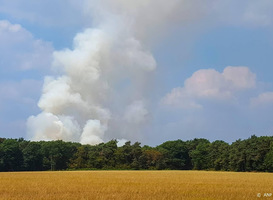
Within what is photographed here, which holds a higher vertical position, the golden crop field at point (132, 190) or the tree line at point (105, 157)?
the tree line at point (105, 157)

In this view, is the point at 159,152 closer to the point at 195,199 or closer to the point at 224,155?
the point at 224,155

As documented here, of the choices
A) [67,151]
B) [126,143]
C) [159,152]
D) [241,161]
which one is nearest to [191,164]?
[159,152]

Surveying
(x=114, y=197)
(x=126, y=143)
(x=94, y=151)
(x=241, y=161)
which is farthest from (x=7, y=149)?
(x=114, y=197)

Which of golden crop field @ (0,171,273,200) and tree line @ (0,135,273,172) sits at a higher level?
tree line @ (0,135,273,172)

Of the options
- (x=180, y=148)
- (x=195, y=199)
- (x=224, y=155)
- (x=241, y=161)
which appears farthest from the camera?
(x=180, y=148)

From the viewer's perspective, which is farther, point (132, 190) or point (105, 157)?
point (105, 157)

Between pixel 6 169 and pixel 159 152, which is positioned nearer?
pixel 6 169

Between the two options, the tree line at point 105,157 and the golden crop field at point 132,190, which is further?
the tree line at point 105,157

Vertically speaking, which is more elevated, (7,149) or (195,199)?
(7,149)

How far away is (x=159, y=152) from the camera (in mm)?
141000

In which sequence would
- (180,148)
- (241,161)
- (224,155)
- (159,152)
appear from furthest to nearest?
1. (180,148)
2. (159,152)
3. (224,155)
4. (241,161)

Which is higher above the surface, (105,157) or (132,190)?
(105,157)

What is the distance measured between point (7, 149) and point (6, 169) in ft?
26.8

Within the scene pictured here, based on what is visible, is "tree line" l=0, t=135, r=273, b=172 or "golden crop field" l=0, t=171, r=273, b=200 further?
"tree line" l=0, t=135, r=273, b=172
